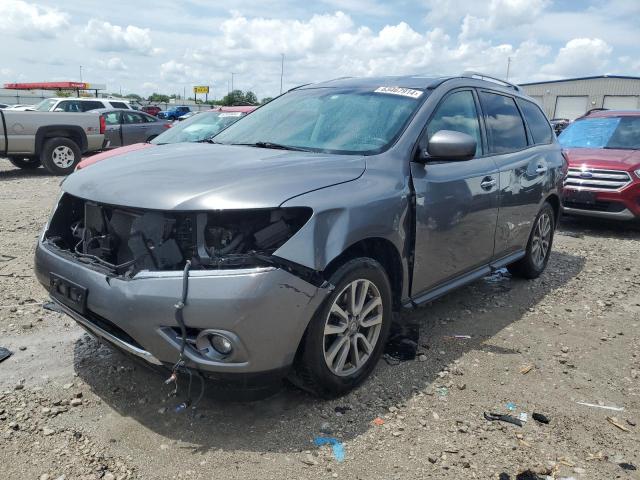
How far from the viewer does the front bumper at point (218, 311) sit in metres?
2.39

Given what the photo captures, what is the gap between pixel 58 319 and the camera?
3996 millimetres

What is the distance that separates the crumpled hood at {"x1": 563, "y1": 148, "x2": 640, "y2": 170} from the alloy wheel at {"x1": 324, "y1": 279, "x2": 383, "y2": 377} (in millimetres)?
6281

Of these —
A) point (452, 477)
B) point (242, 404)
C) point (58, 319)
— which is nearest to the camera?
point (452, 477)

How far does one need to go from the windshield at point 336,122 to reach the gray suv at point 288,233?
0.04ft

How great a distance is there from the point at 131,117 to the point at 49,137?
378 cm

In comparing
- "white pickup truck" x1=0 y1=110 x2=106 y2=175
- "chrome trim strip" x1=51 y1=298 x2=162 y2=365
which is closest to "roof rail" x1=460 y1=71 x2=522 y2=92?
"chrome trim strip" x1=51 y1=298 x2=162 y2=365

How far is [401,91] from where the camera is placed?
3744 mm

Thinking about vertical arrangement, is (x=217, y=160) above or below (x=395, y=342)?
above

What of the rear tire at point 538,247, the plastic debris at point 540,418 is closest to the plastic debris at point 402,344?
the plastic debris at point 540,418

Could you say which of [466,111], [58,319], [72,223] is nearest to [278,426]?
[72,223]

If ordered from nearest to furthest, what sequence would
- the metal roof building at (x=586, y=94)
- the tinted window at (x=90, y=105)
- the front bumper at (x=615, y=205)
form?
the front bumper at (x=615, y=205), the tinted window at (x=90, y=105), the metal roof building at (x=586, y=94)

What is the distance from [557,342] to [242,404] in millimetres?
2414

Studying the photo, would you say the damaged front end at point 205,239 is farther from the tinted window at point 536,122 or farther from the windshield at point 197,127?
the windshield at point 197,127

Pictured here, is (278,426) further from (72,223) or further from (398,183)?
(72,223)
